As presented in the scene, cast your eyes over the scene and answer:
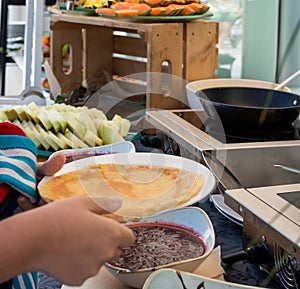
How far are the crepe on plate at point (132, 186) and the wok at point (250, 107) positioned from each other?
1.18 ft

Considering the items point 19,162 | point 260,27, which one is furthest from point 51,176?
point 260,27

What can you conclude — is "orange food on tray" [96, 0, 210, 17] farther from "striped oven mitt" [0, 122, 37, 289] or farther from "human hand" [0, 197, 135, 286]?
"human hand" [0, 197, 135, 286]

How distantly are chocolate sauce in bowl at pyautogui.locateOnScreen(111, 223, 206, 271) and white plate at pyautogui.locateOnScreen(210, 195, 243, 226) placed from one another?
18 centimetres

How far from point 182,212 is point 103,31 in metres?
1.45

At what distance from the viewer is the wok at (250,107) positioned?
1095 mm

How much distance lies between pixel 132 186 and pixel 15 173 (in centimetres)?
14

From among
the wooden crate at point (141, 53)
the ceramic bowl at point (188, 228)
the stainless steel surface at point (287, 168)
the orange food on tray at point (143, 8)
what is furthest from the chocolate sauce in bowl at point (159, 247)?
the orange food on tray at point (143, 8)

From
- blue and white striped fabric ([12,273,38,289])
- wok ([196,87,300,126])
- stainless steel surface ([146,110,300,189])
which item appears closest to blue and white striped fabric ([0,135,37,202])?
blue and white striped fabric ([12,273,38,289])

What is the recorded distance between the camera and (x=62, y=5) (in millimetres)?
2021

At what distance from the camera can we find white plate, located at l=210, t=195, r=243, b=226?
3.21 ft

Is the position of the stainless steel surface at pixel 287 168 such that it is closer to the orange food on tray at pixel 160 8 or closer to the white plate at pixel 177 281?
the white plate at pixel 177 281

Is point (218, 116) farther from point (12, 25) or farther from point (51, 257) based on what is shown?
point (12, 25)

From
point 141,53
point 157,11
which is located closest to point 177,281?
point 157,11

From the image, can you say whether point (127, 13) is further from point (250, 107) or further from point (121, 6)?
point (250, 107)
